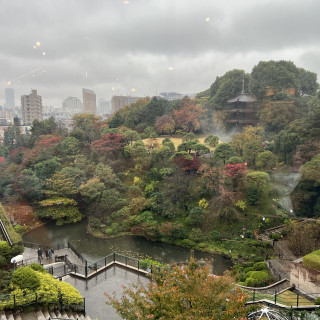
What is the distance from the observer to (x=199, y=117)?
120 ft

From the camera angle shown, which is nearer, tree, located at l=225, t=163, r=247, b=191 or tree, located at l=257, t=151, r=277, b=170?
tree, located at l=225, t=163, r=247, b=191

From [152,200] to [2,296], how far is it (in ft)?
48.7

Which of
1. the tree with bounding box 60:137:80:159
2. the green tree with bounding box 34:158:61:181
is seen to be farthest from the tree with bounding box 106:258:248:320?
the tree with bounding box 60:137:80:159

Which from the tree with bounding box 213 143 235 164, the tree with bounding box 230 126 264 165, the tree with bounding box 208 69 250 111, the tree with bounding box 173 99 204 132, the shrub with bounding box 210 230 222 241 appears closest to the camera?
the shrub with bounding box 210 230 222 241

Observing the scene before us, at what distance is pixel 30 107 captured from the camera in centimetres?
7131

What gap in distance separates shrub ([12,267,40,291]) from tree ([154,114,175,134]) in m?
26.7

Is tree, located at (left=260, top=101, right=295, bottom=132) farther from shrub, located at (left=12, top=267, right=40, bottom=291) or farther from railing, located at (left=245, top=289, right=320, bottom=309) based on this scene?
shrub, located at (left=12, top=267, right=40, bottom=291)

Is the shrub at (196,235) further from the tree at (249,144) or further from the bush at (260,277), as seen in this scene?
the tree at (249,144)

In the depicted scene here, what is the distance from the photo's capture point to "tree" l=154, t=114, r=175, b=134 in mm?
34656

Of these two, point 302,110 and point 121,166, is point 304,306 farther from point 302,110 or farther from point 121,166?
point 302,110

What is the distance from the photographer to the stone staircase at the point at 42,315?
8562 mm

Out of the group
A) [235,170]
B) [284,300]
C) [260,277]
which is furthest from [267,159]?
[284,300]

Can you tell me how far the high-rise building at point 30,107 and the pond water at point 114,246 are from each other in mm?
56620

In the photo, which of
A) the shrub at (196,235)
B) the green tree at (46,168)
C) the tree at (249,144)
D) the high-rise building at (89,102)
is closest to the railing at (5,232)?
the green tree at (46,168)
